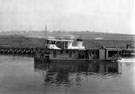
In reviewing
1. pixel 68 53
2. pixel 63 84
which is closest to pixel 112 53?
pixel 68 53

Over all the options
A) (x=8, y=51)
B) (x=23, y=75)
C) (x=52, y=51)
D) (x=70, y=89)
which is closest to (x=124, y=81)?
(x=70, y=89)

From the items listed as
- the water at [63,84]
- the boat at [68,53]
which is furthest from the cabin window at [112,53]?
the water at [63,84]

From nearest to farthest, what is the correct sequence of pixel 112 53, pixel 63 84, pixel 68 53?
1. pixel 63 84
2. pixel 68 53
3. pixel 112 53

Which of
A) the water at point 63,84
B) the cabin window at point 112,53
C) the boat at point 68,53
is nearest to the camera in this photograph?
the water at point 63,84

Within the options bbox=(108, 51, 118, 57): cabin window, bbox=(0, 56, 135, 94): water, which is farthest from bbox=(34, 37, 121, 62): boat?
bbox=(0, 56, 135, 94): water

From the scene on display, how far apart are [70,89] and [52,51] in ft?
100

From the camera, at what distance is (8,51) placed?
9244 centimetres

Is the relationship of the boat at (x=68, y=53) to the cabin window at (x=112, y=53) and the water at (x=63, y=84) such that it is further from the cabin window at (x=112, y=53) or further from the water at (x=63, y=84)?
the water at (x=63, y=84)

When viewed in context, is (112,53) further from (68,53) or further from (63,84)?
(63,84)

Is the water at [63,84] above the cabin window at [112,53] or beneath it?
beneath

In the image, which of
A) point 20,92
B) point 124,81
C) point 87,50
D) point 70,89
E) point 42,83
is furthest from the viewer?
point 87,50

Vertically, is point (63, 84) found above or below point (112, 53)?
below

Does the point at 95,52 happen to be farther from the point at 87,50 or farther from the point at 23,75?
the point at 23,75

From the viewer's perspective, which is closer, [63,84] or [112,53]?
[63,84]
